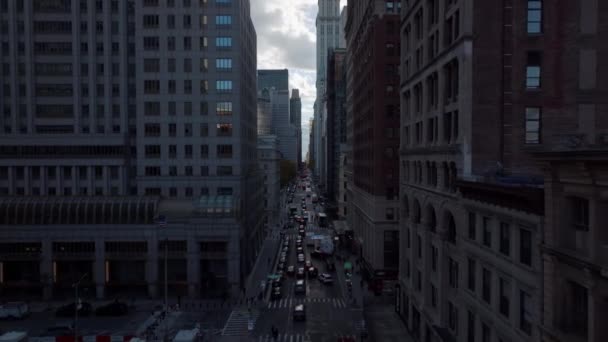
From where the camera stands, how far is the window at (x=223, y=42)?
234ft

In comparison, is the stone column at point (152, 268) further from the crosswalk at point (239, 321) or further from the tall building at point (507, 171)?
the tall building at point (507, 171)

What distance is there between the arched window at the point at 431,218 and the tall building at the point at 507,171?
5.1 inches

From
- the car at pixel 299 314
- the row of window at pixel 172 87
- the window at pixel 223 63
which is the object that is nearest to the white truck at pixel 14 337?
the car at pixel 299 314

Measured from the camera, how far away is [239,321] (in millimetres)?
55438

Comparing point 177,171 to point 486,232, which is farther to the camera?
point 177,171

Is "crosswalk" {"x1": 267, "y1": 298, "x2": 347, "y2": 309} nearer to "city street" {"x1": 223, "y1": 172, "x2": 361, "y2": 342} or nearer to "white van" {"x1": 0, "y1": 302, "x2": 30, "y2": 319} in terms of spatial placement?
"city street" {"x1": 223, "y1": 172, "x2": 361, "y2": 342}

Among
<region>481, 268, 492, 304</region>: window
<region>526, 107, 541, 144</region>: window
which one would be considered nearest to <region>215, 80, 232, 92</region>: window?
<region>526, 107, 541, 144</region>: window

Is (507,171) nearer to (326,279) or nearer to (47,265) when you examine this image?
(326,279)

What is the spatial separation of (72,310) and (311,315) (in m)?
30.0

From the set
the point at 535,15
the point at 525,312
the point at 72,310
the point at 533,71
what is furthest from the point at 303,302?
the point at 535,15

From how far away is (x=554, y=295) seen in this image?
770 inches

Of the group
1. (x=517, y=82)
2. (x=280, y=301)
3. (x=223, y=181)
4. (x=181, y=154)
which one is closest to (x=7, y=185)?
(x=181, y=154)

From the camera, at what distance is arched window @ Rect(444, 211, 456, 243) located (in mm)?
37444

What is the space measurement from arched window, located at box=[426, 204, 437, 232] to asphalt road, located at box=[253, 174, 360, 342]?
52.0 ft
